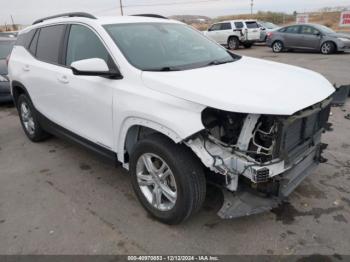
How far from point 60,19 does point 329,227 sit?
3942mm

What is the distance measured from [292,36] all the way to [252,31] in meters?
3.44

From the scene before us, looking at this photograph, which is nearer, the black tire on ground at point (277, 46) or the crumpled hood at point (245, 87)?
the crumpled hood at point (245, 87)

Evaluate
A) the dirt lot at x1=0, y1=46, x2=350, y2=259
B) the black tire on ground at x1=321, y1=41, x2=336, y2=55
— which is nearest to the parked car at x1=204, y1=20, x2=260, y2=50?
the black tire on ground at x1=321, y1=41, x2=336, y2=55

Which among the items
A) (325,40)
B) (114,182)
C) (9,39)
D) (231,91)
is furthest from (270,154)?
(325,40)

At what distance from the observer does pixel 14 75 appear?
5152mm


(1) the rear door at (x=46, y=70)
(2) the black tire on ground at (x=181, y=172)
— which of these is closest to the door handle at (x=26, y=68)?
(1) the rear door at (x=46, y=70)

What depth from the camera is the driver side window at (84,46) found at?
331 centimetres

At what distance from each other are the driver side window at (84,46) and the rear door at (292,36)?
14994mm

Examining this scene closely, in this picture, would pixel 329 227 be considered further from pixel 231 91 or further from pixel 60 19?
pixel 60 19

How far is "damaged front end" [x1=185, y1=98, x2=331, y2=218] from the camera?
247cm

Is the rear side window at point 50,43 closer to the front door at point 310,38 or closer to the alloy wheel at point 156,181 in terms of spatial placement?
the alloy wheel at point 156,181

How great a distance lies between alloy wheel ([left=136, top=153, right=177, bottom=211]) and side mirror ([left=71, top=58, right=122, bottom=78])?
847 millimetres

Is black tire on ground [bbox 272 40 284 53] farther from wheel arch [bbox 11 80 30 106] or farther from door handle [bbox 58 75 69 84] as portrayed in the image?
door handle [bbox 58 75 69 84]

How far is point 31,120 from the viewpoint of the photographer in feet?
17.0
